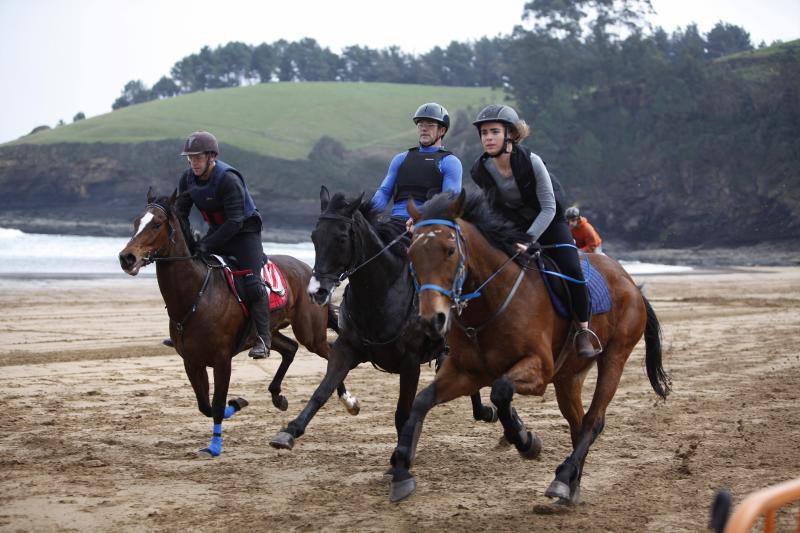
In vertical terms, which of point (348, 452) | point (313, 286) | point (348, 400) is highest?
point (313, 286)

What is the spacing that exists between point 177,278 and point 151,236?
52 centimetres

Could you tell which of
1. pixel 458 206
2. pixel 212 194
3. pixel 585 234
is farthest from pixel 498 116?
pixel 585 234

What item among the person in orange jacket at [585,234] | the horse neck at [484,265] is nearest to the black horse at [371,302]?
the horse neck at [484,265]

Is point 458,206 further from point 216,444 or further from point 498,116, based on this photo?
point 216,444

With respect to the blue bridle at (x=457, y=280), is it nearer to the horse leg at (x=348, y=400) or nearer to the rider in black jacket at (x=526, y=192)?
the rider in black jacket at (x=526, y=192)

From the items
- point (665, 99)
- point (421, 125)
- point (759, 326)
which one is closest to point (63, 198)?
point (665, 99)

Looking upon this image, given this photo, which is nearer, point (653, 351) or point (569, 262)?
point (569, 262)

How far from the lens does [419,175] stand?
8.54m

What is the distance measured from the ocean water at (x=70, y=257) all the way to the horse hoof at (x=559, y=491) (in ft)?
87.6

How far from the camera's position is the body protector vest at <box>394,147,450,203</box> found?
28.0ft

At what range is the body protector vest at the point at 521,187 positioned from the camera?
7141mm

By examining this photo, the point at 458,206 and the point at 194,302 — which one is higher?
the point at 458,206

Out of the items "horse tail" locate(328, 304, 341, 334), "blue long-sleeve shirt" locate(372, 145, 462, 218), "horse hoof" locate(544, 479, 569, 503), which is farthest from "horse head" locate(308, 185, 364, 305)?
"horse tail" locate(328, 304, 341, 334)

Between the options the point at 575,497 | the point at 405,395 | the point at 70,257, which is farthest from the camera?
the point at 70,257
